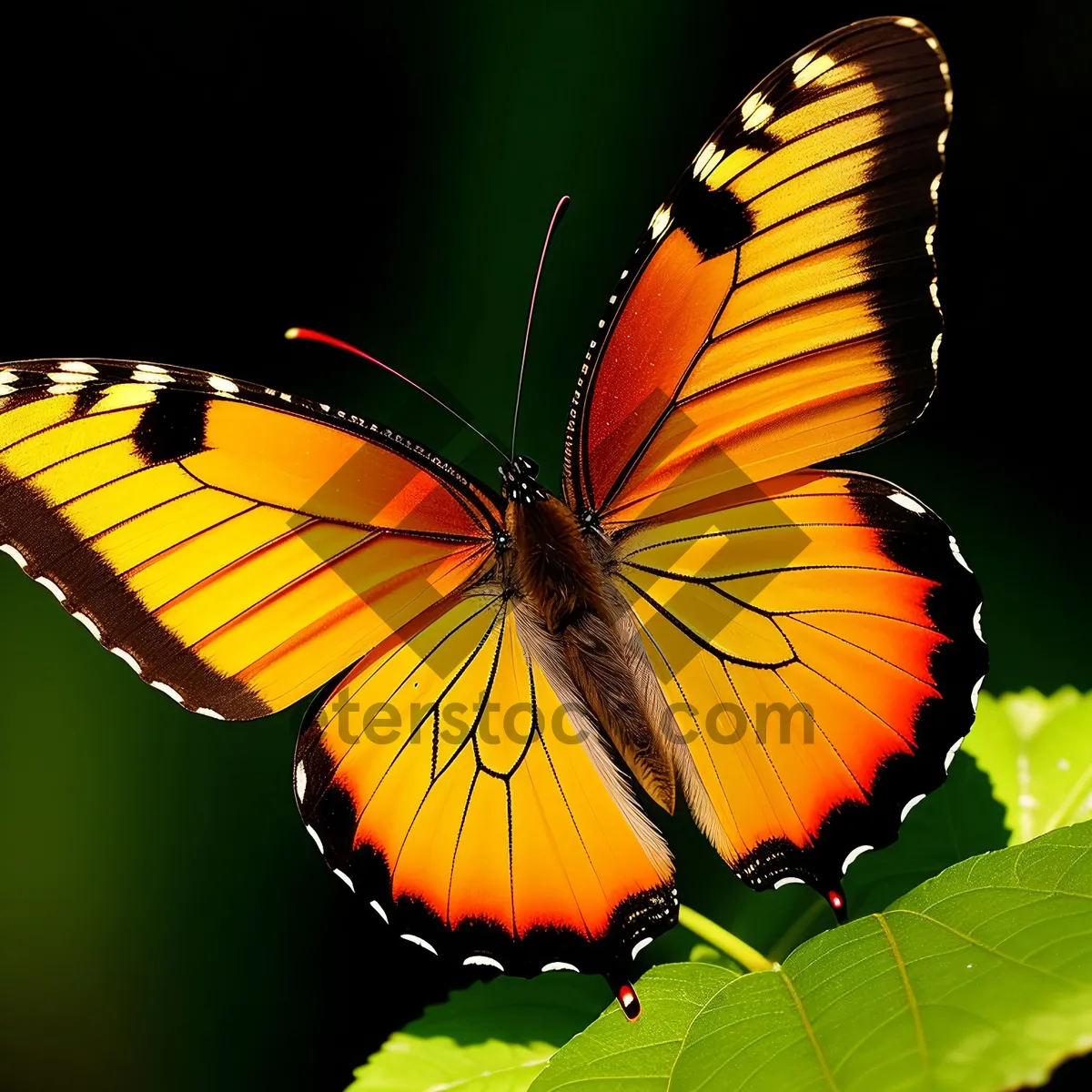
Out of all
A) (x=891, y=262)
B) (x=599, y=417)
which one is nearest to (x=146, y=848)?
(x=599, y=417)

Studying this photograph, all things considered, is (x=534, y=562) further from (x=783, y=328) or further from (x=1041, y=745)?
(x=1041, y=745)

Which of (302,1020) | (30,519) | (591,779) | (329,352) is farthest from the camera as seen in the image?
(329,352)

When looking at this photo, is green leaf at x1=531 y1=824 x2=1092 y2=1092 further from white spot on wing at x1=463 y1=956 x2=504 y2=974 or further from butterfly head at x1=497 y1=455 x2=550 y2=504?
butterfly head at x1=497 y1=455 x2=550 y2=504

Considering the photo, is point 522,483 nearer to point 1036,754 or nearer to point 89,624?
point 89,624

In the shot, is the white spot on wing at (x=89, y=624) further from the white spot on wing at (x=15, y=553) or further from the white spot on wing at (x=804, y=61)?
the white spot on wing at (x=804, y=61)

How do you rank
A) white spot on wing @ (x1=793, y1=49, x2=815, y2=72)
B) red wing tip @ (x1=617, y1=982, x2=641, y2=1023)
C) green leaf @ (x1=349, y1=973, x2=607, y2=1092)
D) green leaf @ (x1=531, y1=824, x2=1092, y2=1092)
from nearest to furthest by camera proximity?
green leaf @ (x1=531, y1=824, x2=1092, y2=1092) → red wing tip @ (x1=617, y1=982, x2=641, y2=1023) → white spot on wing @ (x1=793, y1=49, x2=815, y2=72) → green leaf @ (x1=349, y1=973, x2=607, y2=1092)

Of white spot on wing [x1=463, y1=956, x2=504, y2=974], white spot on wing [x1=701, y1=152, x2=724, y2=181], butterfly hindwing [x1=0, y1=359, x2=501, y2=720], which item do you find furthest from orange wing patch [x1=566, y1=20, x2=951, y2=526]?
white spot on wing [x1=463, y1=956, x2=504, y2=974]
